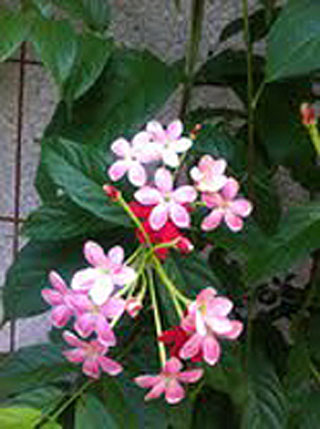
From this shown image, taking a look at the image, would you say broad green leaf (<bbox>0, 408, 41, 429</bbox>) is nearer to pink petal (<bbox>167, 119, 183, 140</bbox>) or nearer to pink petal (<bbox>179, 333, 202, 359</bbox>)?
pink petal (<bbox>179, 333, 202, 359</bbox>)

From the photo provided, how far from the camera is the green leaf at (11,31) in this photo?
2.06 ft

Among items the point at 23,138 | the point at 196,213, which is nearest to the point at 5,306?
the point at 196,213

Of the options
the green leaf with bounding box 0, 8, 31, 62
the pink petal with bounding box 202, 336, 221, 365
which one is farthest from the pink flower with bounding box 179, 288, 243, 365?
the green leaf with bounding box 0, 8, 31, 62

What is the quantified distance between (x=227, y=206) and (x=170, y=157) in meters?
0.06

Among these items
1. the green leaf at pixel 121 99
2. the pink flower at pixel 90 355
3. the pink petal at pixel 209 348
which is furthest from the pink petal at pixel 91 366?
the green leaf at pixel 121 99

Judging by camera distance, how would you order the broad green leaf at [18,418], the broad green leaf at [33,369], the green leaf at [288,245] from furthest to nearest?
the broad green leaf at [33,369] → the green leaf at [288,245] → the broad green leaf at [18,418]

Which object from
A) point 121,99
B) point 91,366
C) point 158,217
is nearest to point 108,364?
point 91,366

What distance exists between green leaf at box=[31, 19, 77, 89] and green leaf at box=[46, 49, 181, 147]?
0.20ft

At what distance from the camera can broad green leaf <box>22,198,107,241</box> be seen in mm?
613

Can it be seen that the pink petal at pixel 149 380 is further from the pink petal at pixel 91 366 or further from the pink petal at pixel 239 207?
the pink petal at pixel 239 207

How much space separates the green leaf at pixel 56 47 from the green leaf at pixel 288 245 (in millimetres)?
259

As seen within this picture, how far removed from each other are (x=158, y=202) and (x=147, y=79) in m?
0.24

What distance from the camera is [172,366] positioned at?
1.56ft

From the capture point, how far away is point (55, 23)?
0.66m
